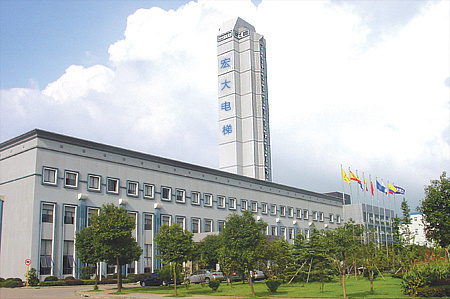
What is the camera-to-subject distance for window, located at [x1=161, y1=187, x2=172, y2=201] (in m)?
57.4

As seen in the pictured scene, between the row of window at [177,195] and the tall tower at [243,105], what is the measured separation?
9.42m

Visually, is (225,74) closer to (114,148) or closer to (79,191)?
(114,148)

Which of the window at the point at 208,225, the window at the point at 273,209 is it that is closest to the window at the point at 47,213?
the window at the point at 208,225

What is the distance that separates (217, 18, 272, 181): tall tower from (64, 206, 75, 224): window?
41.5 metres

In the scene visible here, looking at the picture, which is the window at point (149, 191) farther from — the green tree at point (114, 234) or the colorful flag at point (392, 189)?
the colorful flag at point (392, 189)

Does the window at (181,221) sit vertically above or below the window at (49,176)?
below

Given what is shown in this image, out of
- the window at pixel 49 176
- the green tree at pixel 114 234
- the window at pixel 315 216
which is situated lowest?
the green tree at pixel 114 234

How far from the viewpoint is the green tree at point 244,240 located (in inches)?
1160

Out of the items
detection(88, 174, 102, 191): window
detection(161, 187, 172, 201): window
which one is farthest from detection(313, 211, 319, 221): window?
detection(88, 174, 102, 191): window

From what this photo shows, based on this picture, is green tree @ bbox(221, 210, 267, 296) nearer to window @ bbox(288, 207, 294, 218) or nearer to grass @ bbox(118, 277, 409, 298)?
grass @ bbox(118, 277, 409, 298)

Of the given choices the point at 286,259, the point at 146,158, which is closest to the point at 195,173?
the point at 146,158

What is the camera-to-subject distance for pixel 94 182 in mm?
49938

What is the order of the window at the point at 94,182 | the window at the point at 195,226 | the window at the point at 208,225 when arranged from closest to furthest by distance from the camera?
the window at the point at 94,182 < the window at the point at 195,226 < the window at the point at 208,225

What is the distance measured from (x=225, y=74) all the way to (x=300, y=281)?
54.0 metres
